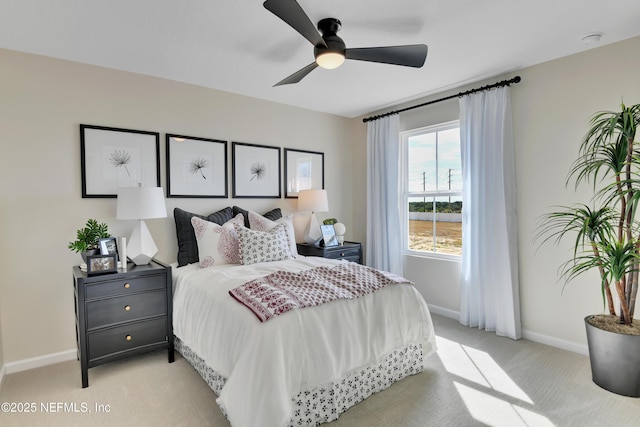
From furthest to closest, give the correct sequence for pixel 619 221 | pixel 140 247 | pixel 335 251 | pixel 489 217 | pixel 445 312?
pixel 335 251 → pixel 445 312 → pixel 489 217 → pixel 140 247 → pixel 619 221

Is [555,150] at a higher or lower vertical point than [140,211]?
higher

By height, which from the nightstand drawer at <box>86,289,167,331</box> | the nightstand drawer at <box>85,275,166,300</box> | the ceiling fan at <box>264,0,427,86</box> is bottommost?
the nightstand drawer at <box>86,289,167,331</box>

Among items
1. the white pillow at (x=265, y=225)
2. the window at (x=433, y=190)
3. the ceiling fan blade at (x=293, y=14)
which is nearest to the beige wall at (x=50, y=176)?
the white pillow at (x=265, y=225)

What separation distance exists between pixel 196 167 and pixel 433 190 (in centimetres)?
275

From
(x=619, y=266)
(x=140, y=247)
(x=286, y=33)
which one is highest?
(x=286, y=33)

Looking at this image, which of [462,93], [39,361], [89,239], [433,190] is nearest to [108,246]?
[89,239]

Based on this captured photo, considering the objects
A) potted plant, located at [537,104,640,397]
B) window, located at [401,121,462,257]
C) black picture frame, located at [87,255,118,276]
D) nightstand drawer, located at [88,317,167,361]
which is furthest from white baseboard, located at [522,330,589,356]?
black picture frame, located at [87,255,118,276]

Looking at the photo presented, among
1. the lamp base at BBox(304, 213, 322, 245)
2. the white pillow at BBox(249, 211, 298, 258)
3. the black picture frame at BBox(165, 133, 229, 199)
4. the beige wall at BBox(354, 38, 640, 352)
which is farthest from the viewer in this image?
the lamp base at BBox(304, 213, 322, 245)

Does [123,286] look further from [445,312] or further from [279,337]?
[445,312]

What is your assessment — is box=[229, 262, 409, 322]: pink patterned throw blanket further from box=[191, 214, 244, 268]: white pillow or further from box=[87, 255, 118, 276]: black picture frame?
box=[87, 255, 118, 276]: black picture frame

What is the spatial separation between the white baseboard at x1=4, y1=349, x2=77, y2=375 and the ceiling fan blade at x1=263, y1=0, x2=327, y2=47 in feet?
10.4

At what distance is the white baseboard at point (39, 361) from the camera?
8.58 ft

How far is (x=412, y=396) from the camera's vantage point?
2.24 m

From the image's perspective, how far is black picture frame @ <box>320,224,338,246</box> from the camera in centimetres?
405
